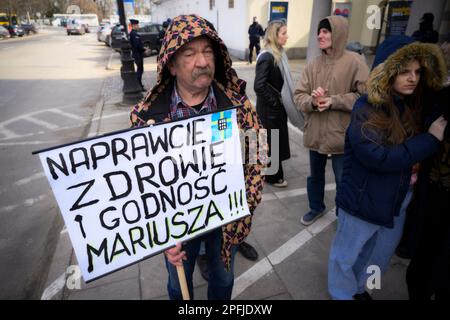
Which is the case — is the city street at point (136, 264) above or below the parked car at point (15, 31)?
below

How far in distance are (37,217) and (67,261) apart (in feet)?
3.90

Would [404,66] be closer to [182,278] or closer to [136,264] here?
[182,278]

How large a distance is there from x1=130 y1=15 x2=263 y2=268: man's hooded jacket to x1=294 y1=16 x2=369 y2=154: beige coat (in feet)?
3.66

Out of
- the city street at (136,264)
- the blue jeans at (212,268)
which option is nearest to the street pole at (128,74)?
the city street at (136,264)

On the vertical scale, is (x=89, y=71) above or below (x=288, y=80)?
below

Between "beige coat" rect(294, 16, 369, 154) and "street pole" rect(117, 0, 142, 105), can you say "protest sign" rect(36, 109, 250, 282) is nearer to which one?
"beige coat" rect(294, 16, 369, 154)

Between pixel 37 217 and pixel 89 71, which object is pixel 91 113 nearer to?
pixel 37 217

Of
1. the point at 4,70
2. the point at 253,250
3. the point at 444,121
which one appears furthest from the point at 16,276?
the point at 4,70

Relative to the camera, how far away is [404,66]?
1.76 meters

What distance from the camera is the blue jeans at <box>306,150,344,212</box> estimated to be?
9.45 ft

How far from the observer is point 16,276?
Answer: 2.89m

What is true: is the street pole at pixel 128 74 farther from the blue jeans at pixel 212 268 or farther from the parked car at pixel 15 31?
the parked car at pixel 15 31

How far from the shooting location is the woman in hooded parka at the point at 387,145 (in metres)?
1.76

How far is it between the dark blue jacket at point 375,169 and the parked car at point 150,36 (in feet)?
56.9
